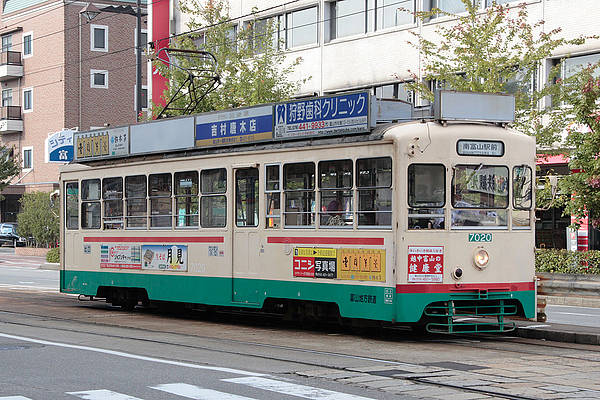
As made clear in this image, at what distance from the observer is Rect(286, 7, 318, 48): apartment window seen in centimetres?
3703

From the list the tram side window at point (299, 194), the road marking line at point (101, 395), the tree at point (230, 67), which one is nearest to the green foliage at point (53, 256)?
the tree at point (230, 67)

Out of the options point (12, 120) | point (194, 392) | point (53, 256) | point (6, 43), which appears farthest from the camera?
A: point (6, 43)

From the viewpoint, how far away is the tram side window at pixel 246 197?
50.2ft

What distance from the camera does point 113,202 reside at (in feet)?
60.4

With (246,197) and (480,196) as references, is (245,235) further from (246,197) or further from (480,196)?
(480,196)

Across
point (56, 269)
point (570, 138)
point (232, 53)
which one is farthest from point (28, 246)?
point (570, 138)

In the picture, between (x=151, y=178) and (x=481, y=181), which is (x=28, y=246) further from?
(x=481, y=181)

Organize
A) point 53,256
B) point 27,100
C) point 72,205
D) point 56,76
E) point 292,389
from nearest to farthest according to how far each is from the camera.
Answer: point 292,389 → point 72,205 → point 53,256 → point 56,76 → point 27,100

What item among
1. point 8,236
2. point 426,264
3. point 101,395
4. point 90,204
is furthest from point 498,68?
point 8,236

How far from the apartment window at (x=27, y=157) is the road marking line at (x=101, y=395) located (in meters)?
56.1

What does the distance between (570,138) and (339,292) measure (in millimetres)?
11622

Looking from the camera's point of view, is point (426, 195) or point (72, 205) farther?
point (72, 205)

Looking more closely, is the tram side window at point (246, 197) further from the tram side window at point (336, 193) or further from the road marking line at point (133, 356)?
the road marking line at point (133, 356)

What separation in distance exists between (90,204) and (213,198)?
159 inches
